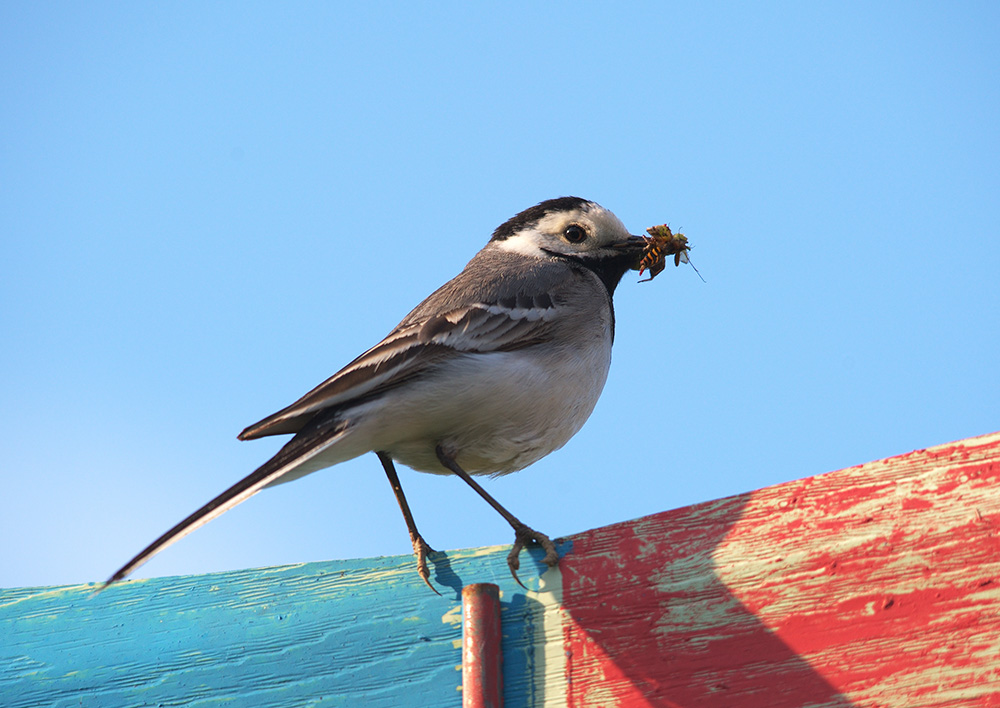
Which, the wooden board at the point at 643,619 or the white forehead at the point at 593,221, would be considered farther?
the white forehead at the point at 593,221

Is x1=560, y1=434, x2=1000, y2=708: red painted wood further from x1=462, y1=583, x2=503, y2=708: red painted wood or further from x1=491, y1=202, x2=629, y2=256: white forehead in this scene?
x1=491, y1=202, x2=629, y2=256: white forehead

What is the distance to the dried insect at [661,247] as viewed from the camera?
580cm

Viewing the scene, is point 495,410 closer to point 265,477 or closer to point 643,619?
point 265,477

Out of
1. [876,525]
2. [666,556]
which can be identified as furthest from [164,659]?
[876,525]

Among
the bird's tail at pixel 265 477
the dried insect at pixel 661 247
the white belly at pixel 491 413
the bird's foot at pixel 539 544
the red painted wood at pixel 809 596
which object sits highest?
the dried insect at pixel 661 247

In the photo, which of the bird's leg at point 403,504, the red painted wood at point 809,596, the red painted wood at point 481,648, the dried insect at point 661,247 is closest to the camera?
the red painted wood at point 809,596

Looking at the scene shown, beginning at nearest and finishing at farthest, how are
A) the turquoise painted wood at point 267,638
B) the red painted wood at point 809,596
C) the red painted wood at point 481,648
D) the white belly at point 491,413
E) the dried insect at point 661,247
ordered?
the red painted wood at point 809,596, the red painted wood at point 481,648, the turquoise painted wood at point 267,638, the white belly at point 491,413, the dried insect at point 661,247

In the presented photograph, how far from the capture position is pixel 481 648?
2.80m

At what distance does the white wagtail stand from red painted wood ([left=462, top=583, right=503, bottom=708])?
0.44 metres

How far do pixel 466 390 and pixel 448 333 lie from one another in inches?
13.9

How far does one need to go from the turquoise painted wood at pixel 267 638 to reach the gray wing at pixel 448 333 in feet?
2.88

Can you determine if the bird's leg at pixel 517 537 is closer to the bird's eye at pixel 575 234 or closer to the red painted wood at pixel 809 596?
the red painted wood at pixel 809 596

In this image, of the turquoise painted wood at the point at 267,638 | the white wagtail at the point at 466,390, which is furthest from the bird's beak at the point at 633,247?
the turquoise painted wood at the point at 267,638

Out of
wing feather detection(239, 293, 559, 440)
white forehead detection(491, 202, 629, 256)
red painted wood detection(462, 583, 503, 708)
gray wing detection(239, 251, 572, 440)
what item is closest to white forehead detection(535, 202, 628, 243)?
white forehead detection(491, 202, 629, 256)
